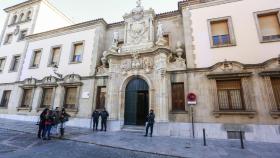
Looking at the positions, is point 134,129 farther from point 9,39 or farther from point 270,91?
point 9,39

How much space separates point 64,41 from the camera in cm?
1638

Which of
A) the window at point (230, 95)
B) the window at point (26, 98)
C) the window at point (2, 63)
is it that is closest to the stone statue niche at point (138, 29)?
the window at point (230, 95)

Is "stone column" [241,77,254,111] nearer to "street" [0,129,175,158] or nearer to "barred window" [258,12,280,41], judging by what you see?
"barred window" [258,12,280,41]

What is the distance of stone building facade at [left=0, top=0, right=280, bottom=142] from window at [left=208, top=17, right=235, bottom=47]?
0.06m

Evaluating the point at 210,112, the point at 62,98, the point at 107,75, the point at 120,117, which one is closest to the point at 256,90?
the point at 210,112

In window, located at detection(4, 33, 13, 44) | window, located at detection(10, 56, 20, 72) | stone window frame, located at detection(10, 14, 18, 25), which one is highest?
stone window frame, located at detection(10, 14, 18, 25)

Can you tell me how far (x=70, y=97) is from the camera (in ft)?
47.1

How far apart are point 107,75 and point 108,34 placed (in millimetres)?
4953

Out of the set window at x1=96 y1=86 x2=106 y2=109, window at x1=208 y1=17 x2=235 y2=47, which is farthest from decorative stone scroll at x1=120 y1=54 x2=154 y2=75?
window at x1=208 y1=17 x2=235 y2=47

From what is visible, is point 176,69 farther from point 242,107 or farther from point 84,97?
point 84,97

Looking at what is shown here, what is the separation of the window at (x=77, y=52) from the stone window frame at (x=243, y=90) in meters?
11.8

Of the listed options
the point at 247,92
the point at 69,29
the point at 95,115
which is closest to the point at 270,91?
the point at 247,92

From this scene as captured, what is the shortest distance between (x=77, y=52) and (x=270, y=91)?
51.5 feet

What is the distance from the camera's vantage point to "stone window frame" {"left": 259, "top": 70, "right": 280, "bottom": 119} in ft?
28.4
